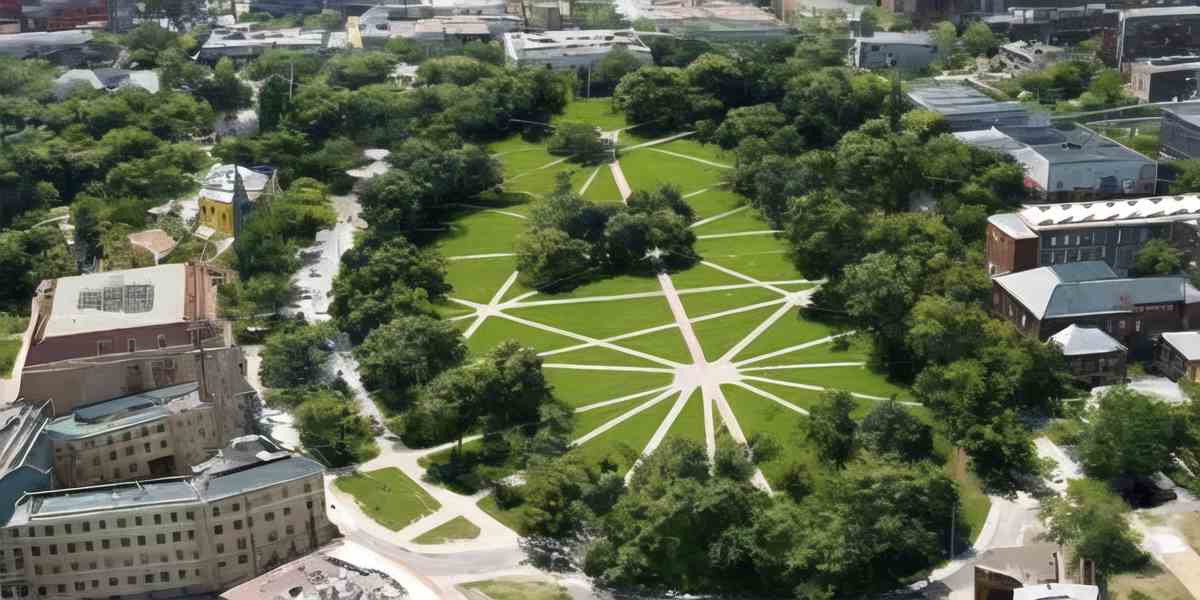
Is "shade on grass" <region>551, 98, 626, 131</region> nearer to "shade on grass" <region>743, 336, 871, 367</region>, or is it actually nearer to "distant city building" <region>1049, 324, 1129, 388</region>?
"shade on grass" <region>743, 336, 871, 367</region>

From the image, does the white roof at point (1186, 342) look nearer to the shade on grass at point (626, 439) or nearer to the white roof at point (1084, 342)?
the white roof at point (1084, 342)

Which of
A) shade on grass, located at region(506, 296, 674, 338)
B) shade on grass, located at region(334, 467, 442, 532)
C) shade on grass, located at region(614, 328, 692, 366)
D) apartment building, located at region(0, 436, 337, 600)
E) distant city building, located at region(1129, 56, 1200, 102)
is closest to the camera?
apartment building, located at region(0, 436, 337, 600)

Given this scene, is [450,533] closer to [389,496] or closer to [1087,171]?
[389,496]

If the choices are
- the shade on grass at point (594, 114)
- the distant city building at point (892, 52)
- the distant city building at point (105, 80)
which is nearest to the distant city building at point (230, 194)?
the shade on grass at point (594, 114)

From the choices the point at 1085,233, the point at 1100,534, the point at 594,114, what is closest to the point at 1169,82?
the point at 1085,233

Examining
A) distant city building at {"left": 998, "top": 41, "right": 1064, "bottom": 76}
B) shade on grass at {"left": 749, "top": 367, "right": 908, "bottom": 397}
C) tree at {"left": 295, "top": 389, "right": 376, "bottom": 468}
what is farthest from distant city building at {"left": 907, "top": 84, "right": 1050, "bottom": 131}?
tree at {"left": 295, "top": 389, "right": 376, "bottom": 468}
